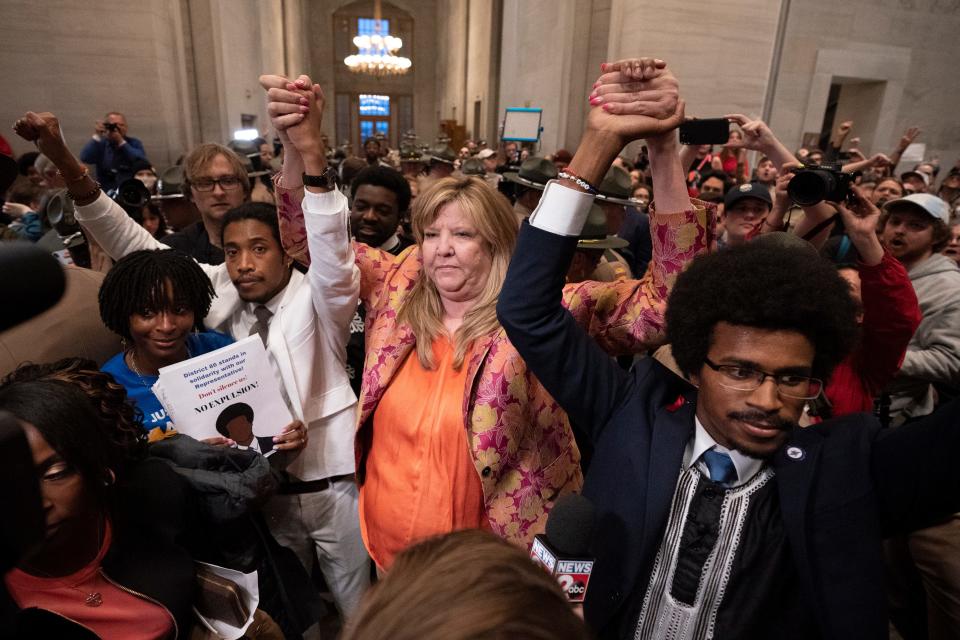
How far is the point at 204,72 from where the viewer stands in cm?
1128

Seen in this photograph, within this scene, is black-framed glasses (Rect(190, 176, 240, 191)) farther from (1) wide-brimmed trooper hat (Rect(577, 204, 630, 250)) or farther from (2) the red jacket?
(2) the red jacket

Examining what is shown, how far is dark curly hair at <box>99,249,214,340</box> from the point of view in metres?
1.83

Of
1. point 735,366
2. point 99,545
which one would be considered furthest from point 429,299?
point 99,545

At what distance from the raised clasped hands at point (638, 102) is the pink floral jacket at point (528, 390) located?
27 centimetres

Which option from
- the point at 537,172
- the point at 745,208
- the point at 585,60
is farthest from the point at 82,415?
the point at 585,60

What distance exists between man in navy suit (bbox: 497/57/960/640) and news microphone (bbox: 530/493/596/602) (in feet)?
1.22

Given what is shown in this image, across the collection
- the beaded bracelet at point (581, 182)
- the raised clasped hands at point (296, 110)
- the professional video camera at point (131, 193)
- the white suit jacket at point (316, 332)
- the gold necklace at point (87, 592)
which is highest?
the raised clasped hands at point (296, 110)

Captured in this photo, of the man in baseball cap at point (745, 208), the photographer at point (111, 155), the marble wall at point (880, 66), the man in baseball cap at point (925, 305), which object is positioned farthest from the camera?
the marble wall at point (880, 66)

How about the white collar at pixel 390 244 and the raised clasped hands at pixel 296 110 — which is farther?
the white collar at pixel 390 244

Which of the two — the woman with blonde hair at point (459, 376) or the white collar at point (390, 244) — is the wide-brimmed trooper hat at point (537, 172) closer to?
the white collar at point (390, 244)

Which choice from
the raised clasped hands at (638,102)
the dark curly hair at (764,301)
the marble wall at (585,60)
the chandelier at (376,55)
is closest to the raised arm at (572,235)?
the raised clasped hands at (638,102)

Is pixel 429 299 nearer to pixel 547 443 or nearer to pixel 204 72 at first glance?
pixel 547 443

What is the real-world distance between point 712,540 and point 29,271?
1360 mm

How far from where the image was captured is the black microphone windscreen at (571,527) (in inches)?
37.8
